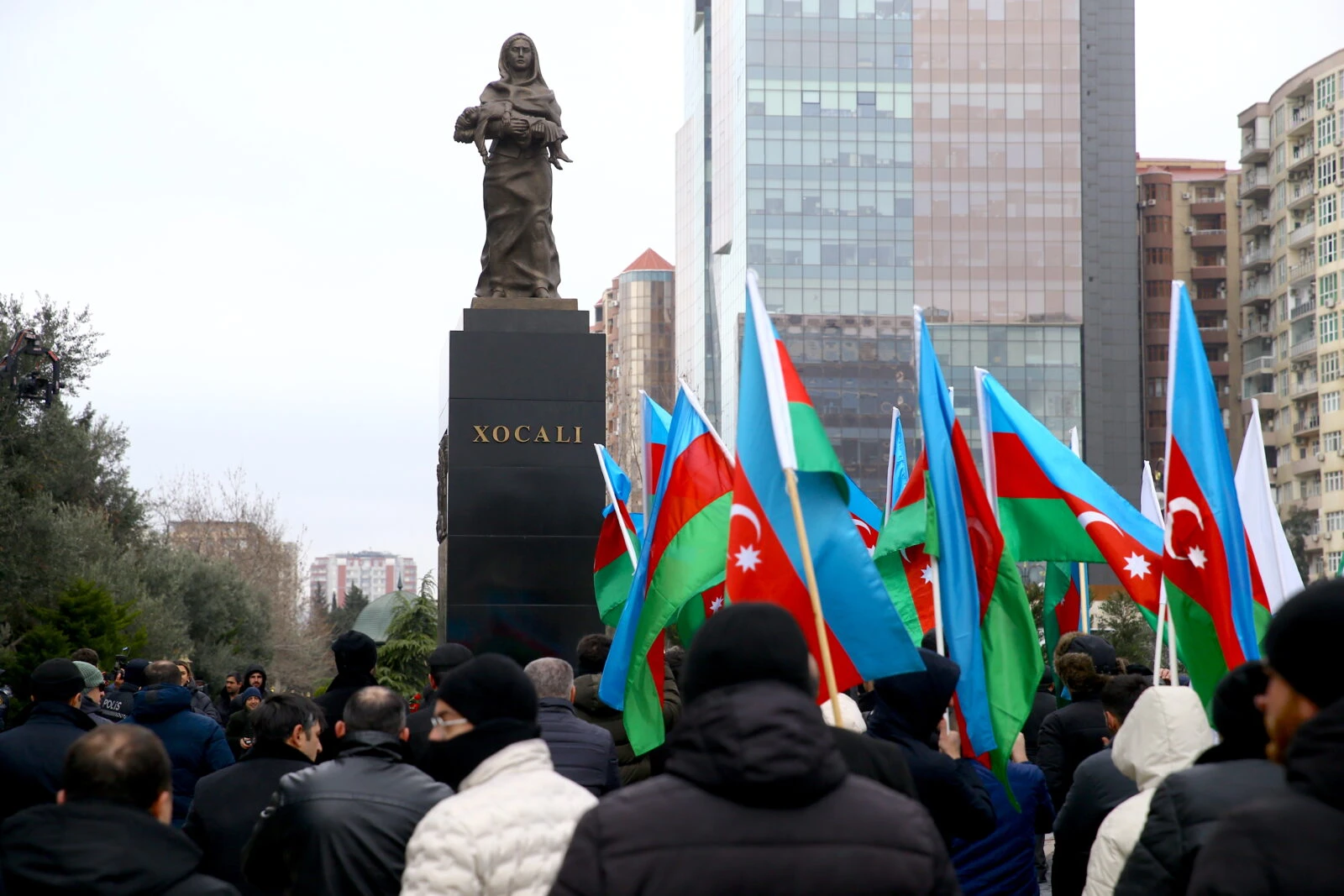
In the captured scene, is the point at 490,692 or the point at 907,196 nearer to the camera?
the point at 490,692

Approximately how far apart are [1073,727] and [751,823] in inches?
229

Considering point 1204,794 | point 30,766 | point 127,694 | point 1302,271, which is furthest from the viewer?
point 1302,271

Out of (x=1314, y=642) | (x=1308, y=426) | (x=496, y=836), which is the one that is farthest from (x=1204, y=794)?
(x=1308, y=426)

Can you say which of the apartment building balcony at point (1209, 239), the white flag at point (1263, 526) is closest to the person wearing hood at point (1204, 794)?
the white flag at point (1263, 526)

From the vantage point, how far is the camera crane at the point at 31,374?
2692 cm

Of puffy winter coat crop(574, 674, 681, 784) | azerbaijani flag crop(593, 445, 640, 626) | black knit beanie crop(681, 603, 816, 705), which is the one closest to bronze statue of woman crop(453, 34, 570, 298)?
azerbaijani flag crop(593, 445, 640, 626)

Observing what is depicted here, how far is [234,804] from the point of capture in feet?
20.2

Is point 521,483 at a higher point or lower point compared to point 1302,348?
lower

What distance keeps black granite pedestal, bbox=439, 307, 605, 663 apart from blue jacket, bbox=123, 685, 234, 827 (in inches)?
256

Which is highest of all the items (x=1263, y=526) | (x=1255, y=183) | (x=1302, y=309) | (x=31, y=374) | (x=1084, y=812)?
(x=1255, y=183)

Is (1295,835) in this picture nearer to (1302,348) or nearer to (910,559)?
(910,559)

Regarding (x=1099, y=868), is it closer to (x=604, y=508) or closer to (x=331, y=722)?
(x=331, y=722)

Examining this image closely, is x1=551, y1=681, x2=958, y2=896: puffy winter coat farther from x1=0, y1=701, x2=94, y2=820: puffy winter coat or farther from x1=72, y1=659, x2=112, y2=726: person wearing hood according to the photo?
x1=72, y1=659, x2=112, y2=726: person wearing hood

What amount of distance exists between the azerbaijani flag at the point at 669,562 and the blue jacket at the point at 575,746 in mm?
1354
